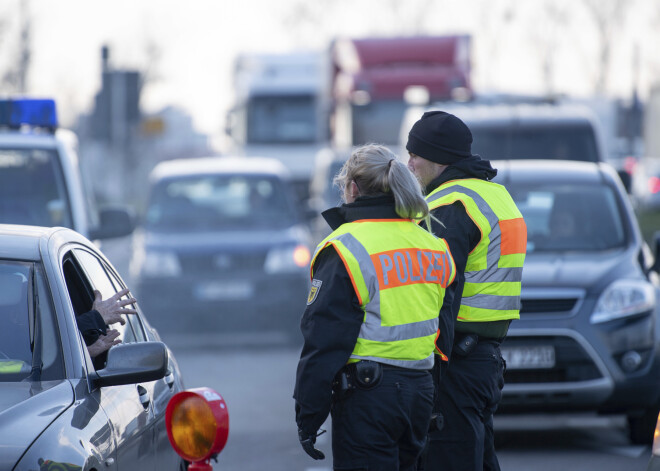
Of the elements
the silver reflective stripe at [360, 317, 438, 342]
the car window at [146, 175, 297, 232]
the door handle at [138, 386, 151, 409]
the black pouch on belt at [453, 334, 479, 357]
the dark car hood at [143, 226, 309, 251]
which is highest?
the silver reflective stripe at [360, 317, 438, 342]

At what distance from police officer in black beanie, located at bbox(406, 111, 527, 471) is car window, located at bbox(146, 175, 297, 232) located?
28.6ft

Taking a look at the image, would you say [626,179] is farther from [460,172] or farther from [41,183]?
[460,172]

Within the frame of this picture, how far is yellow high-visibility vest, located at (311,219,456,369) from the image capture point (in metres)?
4.24

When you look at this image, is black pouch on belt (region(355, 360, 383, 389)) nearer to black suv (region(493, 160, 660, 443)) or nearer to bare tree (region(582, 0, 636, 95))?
black suv (region(493, 160, 660, 443))

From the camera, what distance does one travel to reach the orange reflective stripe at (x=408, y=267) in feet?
13.9

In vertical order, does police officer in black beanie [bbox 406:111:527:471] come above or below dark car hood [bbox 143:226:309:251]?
above

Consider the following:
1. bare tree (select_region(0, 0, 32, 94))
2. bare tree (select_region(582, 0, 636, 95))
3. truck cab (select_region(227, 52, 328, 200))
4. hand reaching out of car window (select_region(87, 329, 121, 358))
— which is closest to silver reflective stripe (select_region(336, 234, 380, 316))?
hand reaching out of car window (select_region(87, 329, 121, 358))

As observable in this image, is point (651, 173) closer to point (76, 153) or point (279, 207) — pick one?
point (279, 207)

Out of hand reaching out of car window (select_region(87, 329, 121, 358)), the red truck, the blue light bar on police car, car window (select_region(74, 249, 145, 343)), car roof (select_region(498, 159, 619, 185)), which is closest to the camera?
hand reaching out of car window (select_region(87, 329, 121, 358))

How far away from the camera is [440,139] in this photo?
509 cm

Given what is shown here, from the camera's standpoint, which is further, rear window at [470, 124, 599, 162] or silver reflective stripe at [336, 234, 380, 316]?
rear window at [470, 124, 599, 162]

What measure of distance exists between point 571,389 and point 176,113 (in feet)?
412

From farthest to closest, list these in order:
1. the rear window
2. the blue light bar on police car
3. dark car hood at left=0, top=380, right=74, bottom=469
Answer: the rear window, the blue light bar on police car, dark car hood at left=0, top=380, right=74, bottom=469

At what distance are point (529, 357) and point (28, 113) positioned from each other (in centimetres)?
416
